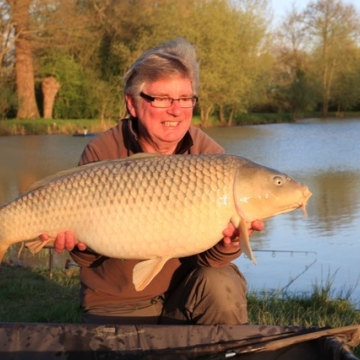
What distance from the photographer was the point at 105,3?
1730 cm

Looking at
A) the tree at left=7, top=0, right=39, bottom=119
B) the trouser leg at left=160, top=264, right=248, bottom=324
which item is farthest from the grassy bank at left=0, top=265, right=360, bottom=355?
the tree at left=7, top=0, right=39, bottom=119

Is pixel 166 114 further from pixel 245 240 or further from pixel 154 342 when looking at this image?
pixel 154 342

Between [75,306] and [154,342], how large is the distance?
970 millimetres

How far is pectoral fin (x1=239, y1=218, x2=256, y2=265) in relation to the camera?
154 centimetres

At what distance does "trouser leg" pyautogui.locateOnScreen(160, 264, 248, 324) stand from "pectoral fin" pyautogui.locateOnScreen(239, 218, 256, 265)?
22 centimetres

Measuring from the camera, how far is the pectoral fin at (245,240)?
154 cm

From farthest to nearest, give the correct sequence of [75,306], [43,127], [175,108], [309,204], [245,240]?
[43,127] < [309,204] < [75,306] < [175,108] < [245,240]

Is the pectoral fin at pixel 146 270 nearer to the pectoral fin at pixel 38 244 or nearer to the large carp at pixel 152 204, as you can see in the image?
the large carp at pixel 152 204

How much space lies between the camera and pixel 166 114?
1813mm

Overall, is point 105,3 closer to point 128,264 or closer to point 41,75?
point 41,75

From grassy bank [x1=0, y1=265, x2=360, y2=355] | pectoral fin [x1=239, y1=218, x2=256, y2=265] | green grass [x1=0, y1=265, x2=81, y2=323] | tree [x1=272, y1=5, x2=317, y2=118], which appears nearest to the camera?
pectoral fin [x1=239, y1=218, x2=256, y2=265]

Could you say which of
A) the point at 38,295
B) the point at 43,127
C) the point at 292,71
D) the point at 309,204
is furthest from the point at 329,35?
the point at 38,295

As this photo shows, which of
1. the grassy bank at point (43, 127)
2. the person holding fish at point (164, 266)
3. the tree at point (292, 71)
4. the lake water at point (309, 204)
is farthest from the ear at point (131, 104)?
the tree at point (292, 71)

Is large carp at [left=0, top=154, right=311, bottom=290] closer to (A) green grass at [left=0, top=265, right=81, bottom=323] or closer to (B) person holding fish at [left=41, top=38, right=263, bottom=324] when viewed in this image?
(B) person holding fish at [left=41, top=38, right=263, bottom=324]
